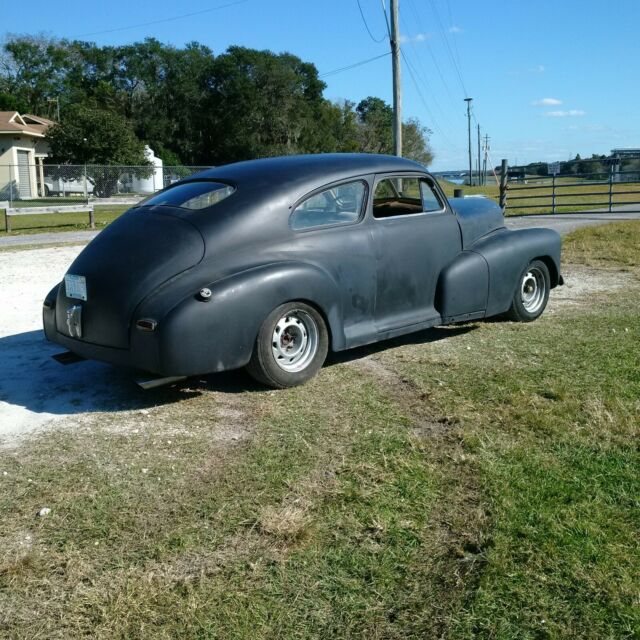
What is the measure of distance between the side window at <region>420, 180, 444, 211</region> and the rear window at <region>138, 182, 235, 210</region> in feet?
5.95

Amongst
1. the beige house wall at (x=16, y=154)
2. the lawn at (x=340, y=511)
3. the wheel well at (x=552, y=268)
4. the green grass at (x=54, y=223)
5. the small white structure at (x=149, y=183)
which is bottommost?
the lawn at (x=340, y=511)

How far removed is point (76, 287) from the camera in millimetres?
5180

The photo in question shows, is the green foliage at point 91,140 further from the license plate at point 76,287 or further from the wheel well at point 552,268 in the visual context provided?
the license plate at point 76,287

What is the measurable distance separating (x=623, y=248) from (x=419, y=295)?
7691 millimetres

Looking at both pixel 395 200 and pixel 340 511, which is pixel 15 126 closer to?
pixel 395 200

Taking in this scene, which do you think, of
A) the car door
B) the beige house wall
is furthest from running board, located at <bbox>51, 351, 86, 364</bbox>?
the beige house wall

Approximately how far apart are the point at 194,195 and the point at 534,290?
11.7ft

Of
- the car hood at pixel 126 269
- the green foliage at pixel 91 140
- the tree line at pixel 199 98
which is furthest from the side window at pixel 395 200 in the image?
the tree line at pixel 199 98

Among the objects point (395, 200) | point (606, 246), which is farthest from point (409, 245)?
point (606, 246)

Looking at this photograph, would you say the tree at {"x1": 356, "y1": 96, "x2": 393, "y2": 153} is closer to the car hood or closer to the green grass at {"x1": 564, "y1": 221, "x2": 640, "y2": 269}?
the green grass at {"x1": 564, "y1": 221, "x2": 640, "y2": 269}

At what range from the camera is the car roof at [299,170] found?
5.52 m

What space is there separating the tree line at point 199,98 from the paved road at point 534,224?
153 ft

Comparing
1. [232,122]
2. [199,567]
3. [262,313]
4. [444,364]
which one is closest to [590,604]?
[199,567]

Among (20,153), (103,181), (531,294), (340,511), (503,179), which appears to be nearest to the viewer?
(340,511)
